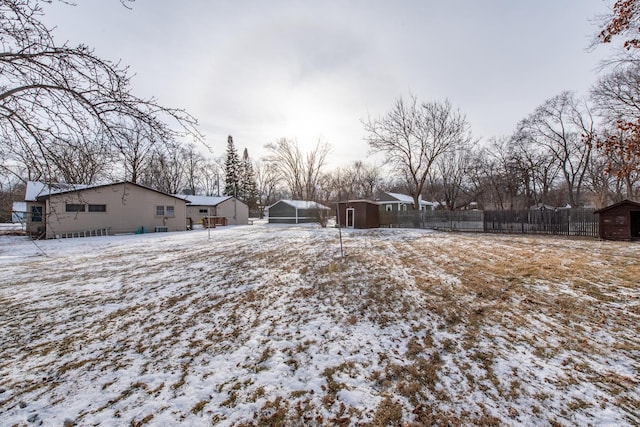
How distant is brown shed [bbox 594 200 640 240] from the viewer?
465 inches

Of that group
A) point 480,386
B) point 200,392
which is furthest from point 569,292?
point 200,392

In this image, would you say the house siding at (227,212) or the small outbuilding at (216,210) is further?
the house siding at (227,212)

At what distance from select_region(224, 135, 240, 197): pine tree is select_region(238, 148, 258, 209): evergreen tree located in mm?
1800

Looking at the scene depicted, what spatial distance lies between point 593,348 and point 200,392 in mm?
5165

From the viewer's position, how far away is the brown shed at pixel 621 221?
1182 cm

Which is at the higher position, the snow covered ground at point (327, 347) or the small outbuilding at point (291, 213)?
the small outbuilding at point (291, 213)

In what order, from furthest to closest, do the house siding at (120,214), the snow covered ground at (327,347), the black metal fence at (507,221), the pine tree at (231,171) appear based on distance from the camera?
the pine tree at (231,171) < the house siding at (120,214) < the black metal fence at (507,221) < the snow covered ground at (327,347)

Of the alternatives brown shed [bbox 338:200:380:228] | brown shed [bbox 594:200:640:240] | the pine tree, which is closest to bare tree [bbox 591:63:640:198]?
brown shed [bbox 594:200:640:240]

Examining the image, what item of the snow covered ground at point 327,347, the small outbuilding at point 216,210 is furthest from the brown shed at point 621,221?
the small outbuilding at point 216,210

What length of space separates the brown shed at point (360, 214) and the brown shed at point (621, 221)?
505 inches

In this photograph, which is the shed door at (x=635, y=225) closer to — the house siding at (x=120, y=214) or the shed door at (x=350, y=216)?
the shed door at (x=350, y=216)

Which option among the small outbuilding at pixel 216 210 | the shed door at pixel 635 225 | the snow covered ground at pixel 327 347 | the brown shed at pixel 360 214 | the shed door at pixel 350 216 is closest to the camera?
the snow covered ground at pixel 327 347

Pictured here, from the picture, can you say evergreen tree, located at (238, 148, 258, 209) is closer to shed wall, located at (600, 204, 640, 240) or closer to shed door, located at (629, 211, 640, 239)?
shed wall, located at (600, 204, 640, 240)

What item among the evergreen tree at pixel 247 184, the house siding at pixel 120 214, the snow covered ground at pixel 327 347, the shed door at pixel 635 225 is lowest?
the snow covered ground at pixel 327 347
